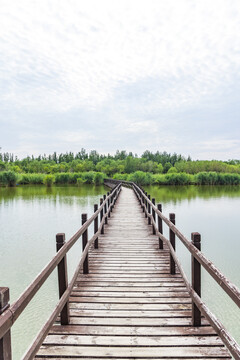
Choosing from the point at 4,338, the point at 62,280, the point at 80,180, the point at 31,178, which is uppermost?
the point at 31,178

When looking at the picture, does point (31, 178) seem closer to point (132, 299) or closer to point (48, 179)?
point (48, 179)

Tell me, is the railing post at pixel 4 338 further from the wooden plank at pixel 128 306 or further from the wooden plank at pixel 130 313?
the wooden plank at pixel 128 306

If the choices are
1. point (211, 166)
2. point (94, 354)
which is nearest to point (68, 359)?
point (94, 354)

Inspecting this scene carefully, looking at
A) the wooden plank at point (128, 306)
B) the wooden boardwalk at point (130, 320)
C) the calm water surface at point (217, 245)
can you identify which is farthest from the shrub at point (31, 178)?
the wooden plank at point (128, 306)

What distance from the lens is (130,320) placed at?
3141 millimetres

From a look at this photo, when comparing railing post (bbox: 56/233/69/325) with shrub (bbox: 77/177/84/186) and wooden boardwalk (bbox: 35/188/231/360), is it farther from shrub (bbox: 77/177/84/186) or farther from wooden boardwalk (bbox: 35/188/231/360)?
shrub (bbox: 77/177/84/186)

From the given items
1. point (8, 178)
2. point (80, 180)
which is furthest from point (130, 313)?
point (80, 180)

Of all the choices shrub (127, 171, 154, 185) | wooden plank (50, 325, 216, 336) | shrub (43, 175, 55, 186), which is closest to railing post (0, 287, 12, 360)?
wooden plank (50, 325, 216, 336)

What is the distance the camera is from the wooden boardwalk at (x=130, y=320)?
257 centimetres

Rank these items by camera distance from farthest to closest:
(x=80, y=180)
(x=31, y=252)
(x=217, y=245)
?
(x=80, y=180)
(x=217, y=245)
(x=31, y=252)

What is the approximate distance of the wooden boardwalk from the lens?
101 inches

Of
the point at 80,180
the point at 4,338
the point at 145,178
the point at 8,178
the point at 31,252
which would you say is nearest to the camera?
the point at 4,338

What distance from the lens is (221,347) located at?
2611 mm

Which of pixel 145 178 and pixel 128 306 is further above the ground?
pixel 145 178
